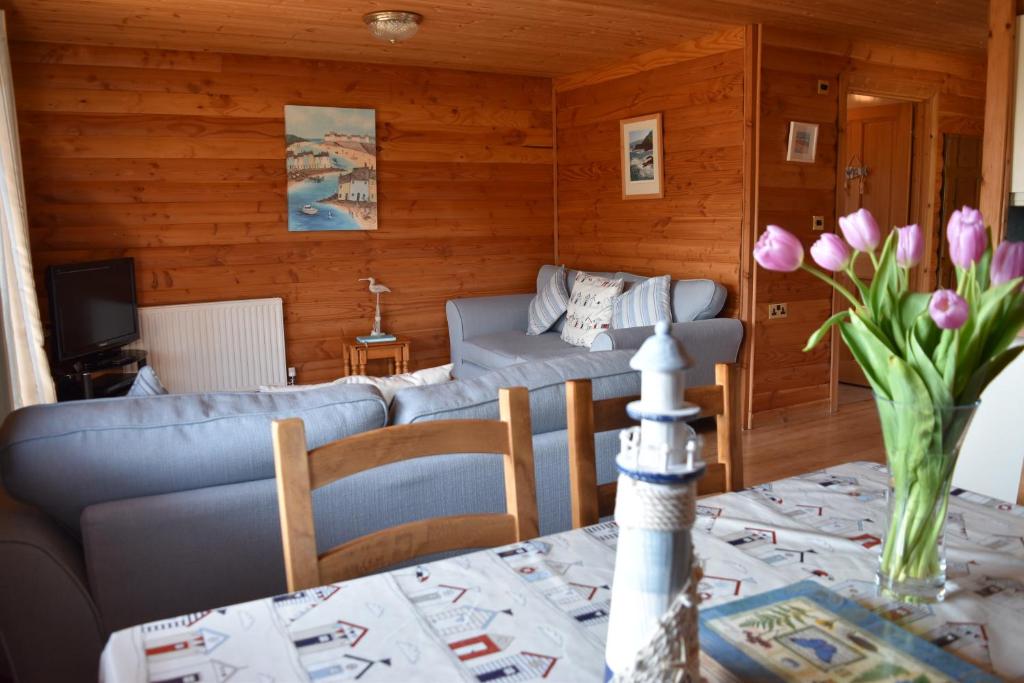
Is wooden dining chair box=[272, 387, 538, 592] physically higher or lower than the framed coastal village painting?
lower

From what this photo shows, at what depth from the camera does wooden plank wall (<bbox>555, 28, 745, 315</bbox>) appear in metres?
4.86

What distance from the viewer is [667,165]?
5.32m

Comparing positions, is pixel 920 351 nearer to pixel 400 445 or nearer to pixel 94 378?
pixel 400 445

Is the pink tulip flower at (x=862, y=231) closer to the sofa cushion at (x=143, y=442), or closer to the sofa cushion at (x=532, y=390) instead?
the sofa cushion at (x=532, y=390)

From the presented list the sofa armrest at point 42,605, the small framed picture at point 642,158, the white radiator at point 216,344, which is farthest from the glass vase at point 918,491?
the white radiator at point 216,344

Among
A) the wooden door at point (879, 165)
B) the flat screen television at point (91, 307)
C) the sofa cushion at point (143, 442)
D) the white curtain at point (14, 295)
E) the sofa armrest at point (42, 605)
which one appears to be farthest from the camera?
the wooden door at point (879, 165)

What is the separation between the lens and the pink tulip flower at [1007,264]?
3.51 feet

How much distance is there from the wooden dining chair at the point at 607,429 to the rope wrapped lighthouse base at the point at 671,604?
2.15 feet

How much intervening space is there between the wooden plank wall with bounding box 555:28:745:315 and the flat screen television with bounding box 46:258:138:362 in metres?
3.16

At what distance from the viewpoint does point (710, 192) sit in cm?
501

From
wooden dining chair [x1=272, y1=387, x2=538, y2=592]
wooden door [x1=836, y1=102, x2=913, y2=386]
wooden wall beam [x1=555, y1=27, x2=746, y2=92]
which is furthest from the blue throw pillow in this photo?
wooden door [x1=836, y1=102, x2=913, y2=386]

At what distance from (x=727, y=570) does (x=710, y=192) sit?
4017 millimetres

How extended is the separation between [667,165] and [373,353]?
2.33 m

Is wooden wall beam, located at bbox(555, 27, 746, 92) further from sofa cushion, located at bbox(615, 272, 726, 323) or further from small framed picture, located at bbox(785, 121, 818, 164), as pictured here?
sofa cushion, located at bbox(615, 272, 726, 323)
